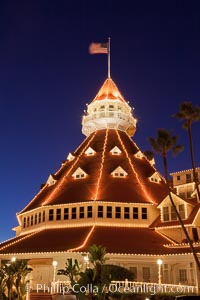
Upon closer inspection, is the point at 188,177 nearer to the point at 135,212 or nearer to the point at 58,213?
the point at 135,212

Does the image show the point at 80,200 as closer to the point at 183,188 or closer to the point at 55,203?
the point at 55,203

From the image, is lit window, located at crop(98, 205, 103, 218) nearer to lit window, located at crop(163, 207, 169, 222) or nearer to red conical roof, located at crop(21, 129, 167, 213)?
Result: red conical roof, located at crop(21, 129, 167, 213)

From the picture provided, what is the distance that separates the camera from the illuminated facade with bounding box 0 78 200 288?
129ft

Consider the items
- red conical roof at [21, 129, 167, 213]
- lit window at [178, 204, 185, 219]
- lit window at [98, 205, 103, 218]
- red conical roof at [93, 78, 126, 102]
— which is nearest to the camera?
lit window at [178, 204, 185, 219]

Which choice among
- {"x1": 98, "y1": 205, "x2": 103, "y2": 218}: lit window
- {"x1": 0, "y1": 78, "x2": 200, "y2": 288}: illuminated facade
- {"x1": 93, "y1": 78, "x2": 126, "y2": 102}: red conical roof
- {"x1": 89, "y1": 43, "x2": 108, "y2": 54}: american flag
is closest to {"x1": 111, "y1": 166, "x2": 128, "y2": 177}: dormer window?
{"x1": 0, "y1": 78, "x2": 200, "y2": 288}: illuminated facade

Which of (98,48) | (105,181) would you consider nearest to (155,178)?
Result: (105,181)

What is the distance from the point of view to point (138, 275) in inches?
1554

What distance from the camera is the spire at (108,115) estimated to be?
61156mm

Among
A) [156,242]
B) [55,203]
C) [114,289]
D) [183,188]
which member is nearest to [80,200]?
[55,203]

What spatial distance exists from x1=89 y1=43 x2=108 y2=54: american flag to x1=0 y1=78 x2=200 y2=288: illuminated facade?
1520cm

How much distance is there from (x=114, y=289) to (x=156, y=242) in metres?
11.9

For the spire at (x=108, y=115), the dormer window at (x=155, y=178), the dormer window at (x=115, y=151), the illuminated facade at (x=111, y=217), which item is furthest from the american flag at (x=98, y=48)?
the dormer window at (x=155, y=178)

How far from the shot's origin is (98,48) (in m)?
66.6

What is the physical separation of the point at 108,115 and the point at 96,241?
25.1 m
